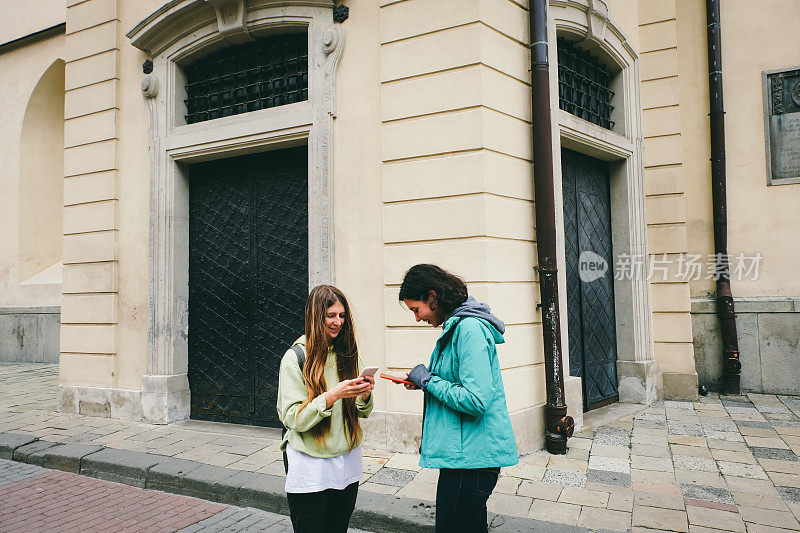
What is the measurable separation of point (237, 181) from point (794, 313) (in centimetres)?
798

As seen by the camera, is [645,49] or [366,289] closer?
[366,289]

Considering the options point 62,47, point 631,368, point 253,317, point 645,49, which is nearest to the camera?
point 253,317

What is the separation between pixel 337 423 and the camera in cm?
259

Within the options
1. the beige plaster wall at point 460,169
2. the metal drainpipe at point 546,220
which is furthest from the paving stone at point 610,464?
the beige plaster wall at point 460,169

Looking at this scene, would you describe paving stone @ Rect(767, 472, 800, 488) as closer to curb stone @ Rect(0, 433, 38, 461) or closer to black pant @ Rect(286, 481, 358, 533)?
black pant @ Rect(286, 481, 358, 533)

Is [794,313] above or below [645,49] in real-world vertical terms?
below

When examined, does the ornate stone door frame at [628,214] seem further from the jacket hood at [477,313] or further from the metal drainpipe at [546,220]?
the jacket hood at [477,313]

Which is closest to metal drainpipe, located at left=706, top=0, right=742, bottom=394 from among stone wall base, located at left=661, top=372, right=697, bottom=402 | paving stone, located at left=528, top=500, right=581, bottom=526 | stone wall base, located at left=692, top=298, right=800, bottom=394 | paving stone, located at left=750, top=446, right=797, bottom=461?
stone wall base, located at left=692, top=298, right=800, bottom=394

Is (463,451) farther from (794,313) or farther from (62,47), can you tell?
(62,47)

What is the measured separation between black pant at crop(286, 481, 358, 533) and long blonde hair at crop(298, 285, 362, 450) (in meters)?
0.23

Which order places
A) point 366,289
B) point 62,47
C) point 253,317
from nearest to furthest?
1. point 366,289
2. point 253,317
3. point 62,47

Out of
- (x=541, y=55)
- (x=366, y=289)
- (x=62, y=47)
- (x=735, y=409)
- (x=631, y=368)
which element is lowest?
(x=735, y=409)

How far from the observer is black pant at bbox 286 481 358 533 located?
2.47m

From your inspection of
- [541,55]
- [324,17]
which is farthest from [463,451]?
[324,17]
